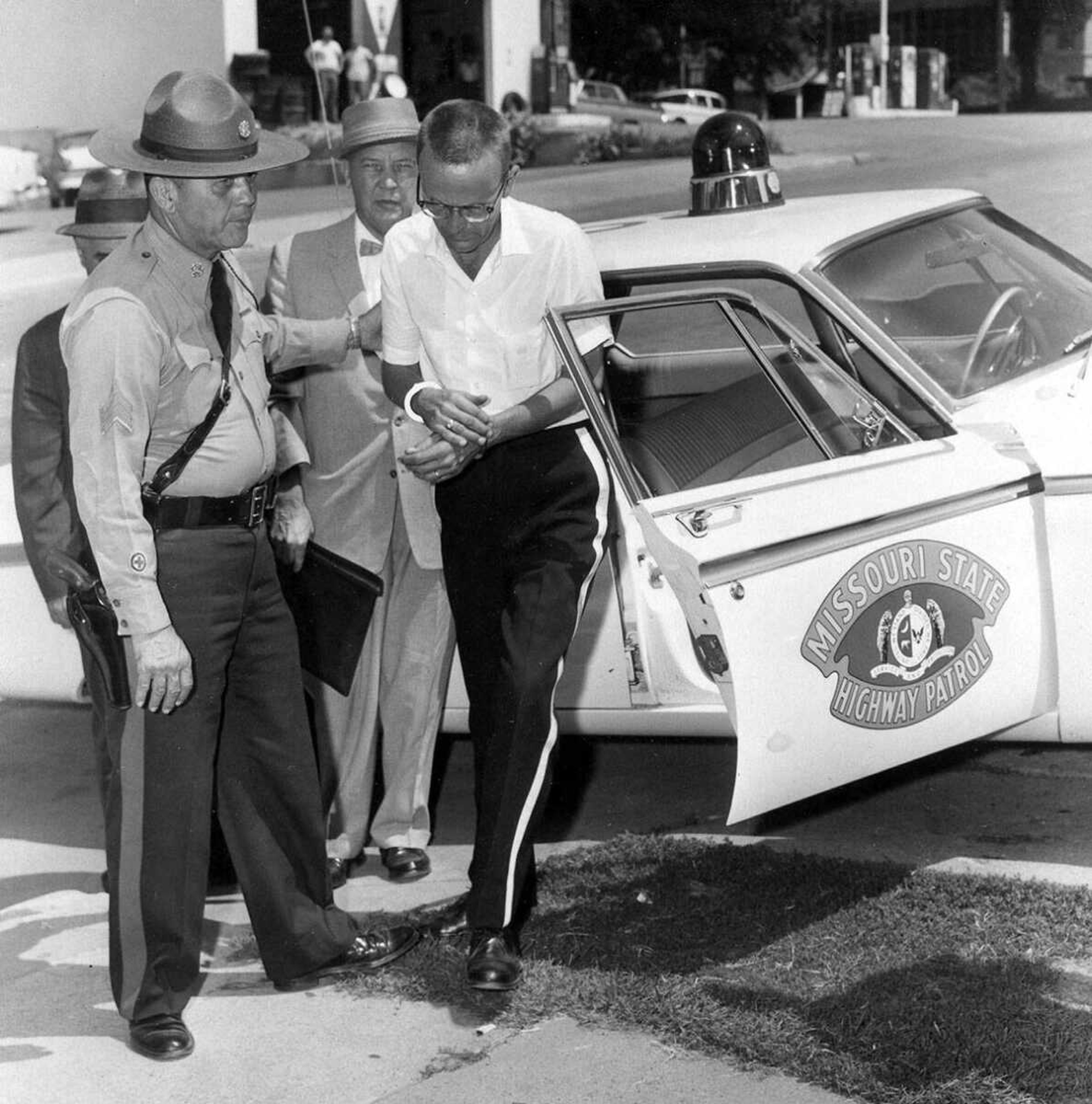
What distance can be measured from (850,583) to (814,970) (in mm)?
727

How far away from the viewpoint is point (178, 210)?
110 inches

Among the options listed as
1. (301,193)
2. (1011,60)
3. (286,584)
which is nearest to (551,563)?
(286,584)

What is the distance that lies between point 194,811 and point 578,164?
2886mm

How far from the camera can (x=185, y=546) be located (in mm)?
2824

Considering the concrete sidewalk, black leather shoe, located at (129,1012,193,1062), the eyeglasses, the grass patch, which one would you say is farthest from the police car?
black leather shoe, located at (129,1012,193,1062)

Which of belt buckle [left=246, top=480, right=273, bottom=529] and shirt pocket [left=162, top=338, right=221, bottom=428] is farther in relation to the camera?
belt buckle [left=246, top=480, right=273, bottom=529]

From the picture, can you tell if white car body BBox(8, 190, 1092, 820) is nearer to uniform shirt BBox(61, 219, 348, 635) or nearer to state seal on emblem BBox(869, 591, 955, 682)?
state seal on emblem BBox(869, 591, 955, 682)

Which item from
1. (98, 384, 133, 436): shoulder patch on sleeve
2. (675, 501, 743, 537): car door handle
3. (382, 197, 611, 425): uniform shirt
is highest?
(382, 197, 611, 425): uniform shirt

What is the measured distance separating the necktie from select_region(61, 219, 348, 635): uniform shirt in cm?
2

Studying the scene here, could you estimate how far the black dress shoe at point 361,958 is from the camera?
3.14 m

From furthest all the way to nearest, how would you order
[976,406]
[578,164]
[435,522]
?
[578,164], [976,406], [435,522]

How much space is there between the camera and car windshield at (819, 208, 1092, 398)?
12.4 ft

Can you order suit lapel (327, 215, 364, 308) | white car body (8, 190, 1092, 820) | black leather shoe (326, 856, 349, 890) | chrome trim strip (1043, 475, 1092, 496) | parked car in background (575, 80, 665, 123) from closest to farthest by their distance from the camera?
white car body (8, 190, 1092, 820) → chrome trim strip (1043, 475, 1092, 496) → suit lapel (327, 215, 364, 308) → black leather shoe (326, 856, 349, 890) → parked car in background (575, 80, 665, 123)

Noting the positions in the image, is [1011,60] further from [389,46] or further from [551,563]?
[551,563]
